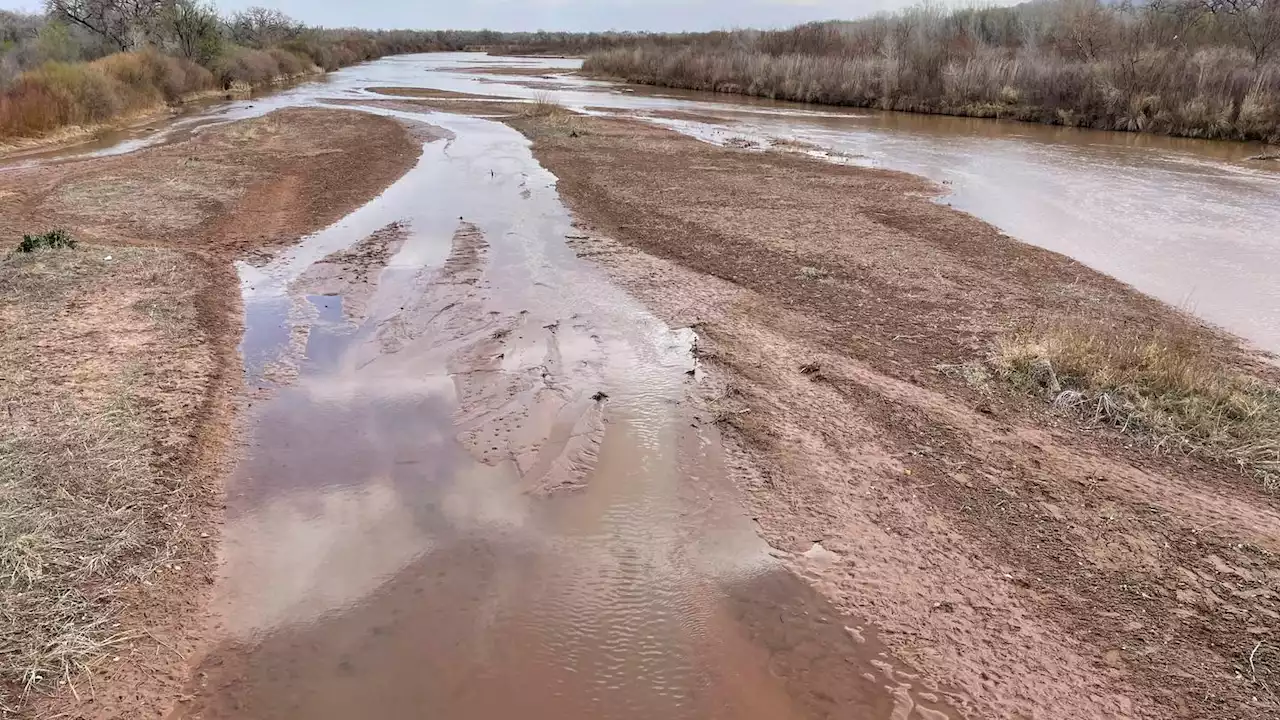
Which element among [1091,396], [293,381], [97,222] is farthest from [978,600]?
[97,222]

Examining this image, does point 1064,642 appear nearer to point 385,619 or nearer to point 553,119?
point 385,619

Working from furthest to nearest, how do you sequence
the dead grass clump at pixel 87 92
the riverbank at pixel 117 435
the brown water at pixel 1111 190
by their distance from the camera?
the dead grass clump at pixel 87 92 < the brown water at pixel 1111 190 < the riverbank at pixel 117 435

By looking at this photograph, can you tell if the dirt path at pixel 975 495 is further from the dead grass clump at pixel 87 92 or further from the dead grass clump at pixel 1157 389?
the dead grass clump at pixel 87 92

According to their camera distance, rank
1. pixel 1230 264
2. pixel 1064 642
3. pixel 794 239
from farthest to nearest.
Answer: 1. pixel 794 239
2. pixel 1230 264
3. pixel 1064 642

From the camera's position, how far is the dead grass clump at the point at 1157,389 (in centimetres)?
534

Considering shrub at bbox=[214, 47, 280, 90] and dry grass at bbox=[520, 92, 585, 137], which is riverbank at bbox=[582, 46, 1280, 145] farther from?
shrub at bbox=[214, 47, 280, 90]

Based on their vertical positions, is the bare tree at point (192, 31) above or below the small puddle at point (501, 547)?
above

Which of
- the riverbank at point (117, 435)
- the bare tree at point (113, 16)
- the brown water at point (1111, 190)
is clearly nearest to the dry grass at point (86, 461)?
the riverbank at point (117, 435)

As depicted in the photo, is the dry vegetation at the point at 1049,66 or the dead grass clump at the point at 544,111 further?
the dead grass clump at the point at 544,111

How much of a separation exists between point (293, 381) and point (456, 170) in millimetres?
11103

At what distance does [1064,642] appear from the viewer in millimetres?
3684

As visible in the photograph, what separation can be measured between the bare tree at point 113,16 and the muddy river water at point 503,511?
33.8m

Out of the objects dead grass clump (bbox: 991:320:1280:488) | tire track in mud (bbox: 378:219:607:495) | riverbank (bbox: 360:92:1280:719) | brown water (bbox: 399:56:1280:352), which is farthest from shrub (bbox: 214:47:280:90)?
dead grass clump (bbox: 991:320:1280:488)

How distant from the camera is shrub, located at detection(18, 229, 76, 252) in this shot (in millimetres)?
9016
